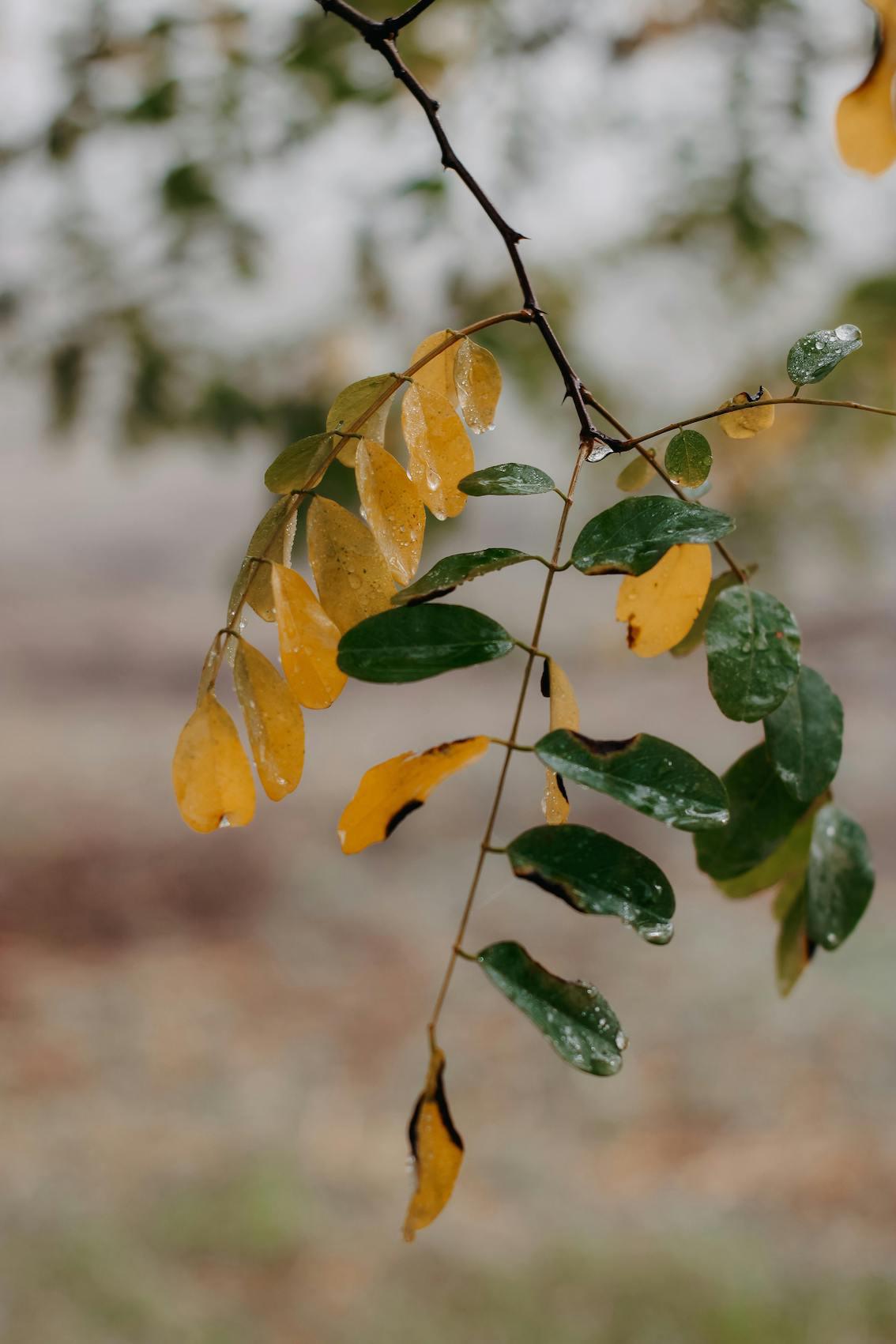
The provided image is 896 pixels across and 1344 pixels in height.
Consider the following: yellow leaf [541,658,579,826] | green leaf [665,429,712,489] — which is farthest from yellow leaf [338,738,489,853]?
green leaf [665,429,712,489]

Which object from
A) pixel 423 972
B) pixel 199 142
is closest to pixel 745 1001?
pixel 423 972

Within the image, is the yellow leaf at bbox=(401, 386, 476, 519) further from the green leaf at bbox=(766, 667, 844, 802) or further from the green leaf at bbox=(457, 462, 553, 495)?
the green leaf at bbox=(766, 667, 844, 802)

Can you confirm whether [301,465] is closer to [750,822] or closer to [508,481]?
[508,481]

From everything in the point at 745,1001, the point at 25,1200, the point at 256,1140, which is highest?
the point at 745,1001

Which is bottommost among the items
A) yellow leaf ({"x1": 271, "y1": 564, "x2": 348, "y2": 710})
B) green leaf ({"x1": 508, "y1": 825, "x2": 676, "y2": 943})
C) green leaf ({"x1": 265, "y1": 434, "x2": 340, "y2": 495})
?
green leaf ({"x1": 508, "y1": 825, "x2": 676, "y2": 943})

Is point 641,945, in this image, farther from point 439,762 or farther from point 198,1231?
point 439,762

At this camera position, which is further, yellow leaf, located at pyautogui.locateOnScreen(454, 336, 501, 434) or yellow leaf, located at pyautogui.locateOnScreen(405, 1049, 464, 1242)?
yellow leaf, located at pyautogui.locateOnScreen(454, 336, 501, 434)

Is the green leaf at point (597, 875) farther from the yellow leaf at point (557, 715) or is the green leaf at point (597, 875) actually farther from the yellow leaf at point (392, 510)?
the yellow leaf at point (392, 510)
